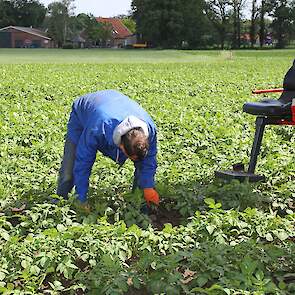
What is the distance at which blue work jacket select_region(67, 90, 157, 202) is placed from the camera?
14.2 feet

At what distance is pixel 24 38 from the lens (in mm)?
96750

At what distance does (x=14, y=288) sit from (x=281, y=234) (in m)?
1.75

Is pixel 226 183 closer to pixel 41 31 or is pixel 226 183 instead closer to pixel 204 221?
pixel 204 221

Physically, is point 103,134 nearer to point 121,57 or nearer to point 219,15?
point 121,57

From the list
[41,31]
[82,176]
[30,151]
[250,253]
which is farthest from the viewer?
[41,31]

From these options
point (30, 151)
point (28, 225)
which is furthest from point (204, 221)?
point (30, 151)

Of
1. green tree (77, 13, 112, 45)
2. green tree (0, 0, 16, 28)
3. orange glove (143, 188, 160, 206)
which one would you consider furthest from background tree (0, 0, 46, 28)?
orange glove (143, 188, 160, 206)

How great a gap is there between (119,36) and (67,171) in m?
102

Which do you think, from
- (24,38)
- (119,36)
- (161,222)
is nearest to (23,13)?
(24,38)

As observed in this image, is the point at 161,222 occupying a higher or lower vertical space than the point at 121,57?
higher

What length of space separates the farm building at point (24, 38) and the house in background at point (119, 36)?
1019 cm

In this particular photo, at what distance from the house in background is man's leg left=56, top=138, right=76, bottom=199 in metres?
94.9

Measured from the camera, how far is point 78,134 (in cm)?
503

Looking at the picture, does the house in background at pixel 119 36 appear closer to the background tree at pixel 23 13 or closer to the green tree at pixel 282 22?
the background tree at pixel 23 13
